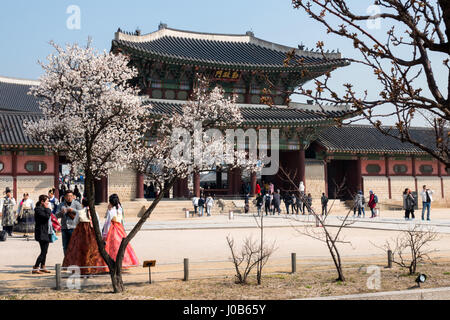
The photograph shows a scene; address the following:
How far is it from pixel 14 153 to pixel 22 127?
1727mm

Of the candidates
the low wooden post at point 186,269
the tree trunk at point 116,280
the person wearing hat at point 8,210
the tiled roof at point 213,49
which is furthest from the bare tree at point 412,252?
the tiled roof at point 213,49

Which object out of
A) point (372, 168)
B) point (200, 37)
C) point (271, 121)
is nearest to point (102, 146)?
point (271, 121)

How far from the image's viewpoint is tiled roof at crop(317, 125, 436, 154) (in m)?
33.1

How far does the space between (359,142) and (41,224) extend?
27977 millimetres

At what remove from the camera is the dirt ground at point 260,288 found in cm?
720

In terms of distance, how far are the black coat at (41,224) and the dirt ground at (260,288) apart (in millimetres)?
2366

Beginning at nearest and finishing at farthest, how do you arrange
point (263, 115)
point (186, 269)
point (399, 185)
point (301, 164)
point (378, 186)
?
point (186, 269)
point (263, 115)
point (301, 164)
point (378, 186)
point (399, 185)

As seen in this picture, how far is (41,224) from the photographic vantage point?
33.0 ft

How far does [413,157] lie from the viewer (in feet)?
118

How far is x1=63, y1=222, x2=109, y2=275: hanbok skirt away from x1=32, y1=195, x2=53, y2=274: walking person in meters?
0.57

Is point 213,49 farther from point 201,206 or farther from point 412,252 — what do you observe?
point 412,252

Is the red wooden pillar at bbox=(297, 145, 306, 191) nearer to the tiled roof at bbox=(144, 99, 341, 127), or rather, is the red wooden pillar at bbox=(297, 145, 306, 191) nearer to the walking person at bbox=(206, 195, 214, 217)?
the tiled roof at bbox=(144, 99, 341, 127)

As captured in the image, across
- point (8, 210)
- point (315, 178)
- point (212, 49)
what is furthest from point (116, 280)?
point (212, 49)
